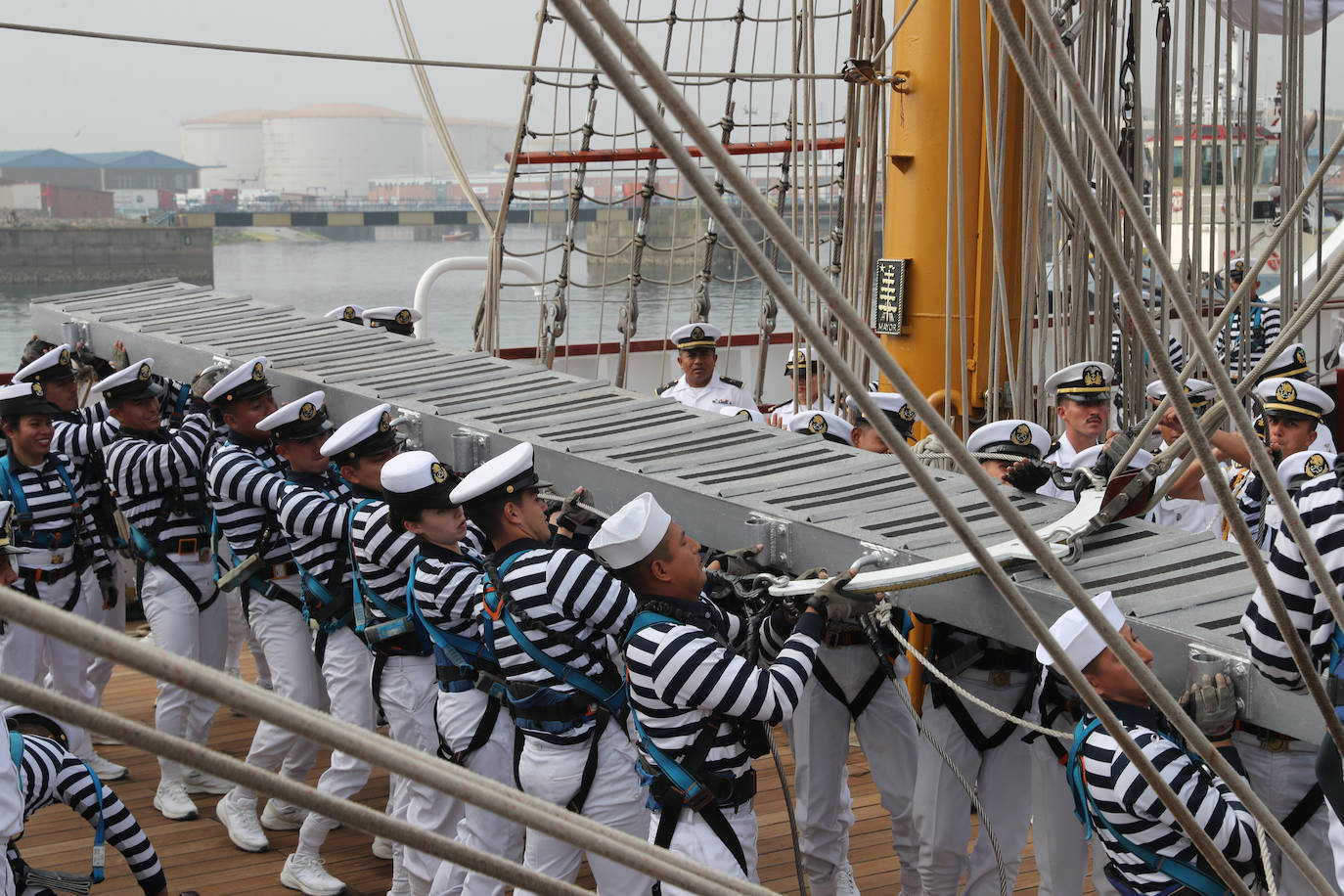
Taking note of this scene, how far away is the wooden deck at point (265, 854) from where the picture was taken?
390 cm

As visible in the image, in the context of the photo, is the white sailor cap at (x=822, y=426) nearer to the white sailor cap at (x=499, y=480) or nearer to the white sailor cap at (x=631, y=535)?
the white sailor cap at (x=499, y=480)

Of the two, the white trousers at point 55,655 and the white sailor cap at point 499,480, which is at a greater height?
the white sailor cap at point 499,480

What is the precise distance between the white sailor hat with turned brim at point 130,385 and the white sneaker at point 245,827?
132 cm

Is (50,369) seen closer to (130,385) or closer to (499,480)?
(130,385)

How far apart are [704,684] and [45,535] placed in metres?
2.95

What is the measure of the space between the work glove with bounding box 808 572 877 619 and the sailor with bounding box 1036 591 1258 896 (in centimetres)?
39

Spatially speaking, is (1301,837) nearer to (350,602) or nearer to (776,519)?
(776,519)

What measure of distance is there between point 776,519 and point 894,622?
320 millimetres

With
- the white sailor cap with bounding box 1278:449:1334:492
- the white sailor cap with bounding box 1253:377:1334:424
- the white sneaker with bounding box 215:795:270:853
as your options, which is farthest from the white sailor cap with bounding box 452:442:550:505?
the white sailor cap with bounding box 1253:377:1334:424

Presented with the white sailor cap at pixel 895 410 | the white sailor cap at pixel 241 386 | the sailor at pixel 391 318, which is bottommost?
the white sailor cap at pixel 895 410

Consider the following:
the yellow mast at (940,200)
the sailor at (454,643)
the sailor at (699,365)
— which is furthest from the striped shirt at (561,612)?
the sailor at (699,365)

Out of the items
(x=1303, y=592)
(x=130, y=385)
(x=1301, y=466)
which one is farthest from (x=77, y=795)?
(x=1301, y=466)

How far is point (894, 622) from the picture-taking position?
2.85m

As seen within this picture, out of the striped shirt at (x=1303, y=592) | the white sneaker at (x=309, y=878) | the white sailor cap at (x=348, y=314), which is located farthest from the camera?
the white sailor cap at (x=348, y=314)
